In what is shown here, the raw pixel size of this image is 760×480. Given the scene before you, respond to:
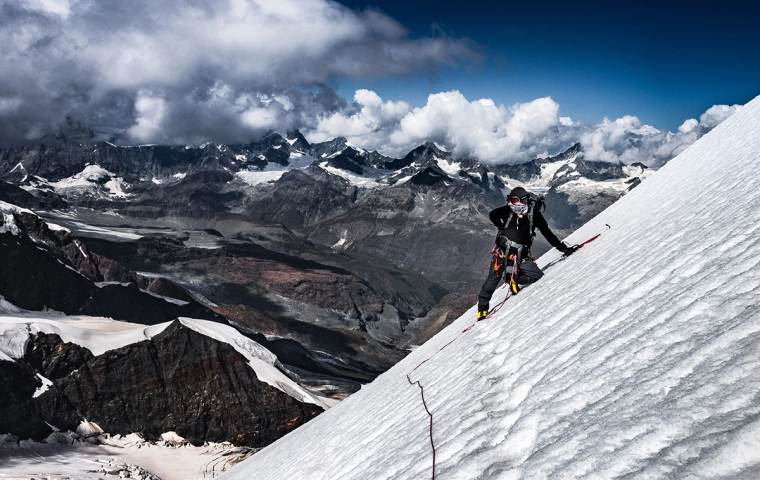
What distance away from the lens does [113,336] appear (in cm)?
2906

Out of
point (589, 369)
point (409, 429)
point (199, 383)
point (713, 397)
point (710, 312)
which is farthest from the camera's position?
point (199, 383)

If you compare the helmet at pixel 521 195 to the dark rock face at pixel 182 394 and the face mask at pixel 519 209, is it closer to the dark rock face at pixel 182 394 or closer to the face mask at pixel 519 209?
the face mask at pixel 519 209


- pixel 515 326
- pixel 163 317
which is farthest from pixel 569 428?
pixel 163 317

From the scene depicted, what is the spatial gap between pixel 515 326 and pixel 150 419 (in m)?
25.7

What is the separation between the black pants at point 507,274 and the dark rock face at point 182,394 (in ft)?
76.6

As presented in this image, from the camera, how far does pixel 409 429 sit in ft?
21.2

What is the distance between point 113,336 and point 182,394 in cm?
537

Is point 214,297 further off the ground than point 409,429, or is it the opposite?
point 214,297

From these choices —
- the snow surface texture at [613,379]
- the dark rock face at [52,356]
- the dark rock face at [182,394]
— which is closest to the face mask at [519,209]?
the snow surface texture at [613,379]

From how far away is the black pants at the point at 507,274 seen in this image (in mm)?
9953

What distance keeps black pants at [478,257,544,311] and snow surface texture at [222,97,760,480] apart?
1.83 feet

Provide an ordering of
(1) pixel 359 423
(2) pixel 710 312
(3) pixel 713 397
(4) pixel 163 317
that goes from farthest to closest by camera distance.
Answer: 1. (4) pixel 163 317
2. (1) pixel 359 423
3. (2) pixel 710 312
4. (3) pixel 713 397

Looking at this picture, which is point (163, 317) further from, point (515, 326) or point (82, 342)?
point (515, 326)

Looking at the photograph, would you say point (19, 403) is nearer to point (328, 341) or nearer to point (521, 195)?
point (521, 195)
